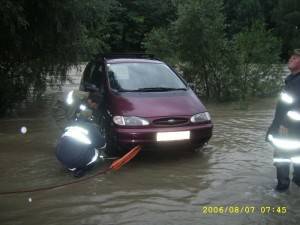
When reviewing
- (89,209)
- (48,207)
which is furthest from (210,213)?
(48,207)

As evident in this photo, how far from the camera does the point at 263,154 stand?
28.9 ft

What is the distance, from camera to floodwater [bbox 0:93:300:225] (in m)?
5.79

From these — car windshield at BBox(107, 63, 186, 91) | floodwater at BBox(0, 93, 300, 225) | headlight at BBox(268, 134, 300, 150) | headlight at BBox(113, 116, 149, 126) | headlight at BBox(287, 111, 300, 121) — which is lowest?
floodwater at BBox(0, 93, 300, 225)

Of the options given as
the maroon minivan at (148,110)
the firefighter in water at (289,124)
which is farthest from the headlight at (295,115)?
the maroon minivan at (148,110)

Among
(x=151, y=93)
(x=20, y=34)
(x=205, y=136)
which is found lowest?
(x=205, y=136)

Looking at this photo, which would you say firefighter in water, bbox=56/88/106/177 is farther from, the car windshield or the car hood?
the car windshield

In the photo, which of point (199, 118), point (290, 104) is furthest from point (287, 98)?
point (199, 118)

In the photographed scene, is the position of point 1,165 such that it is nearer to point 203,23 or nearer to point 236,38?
point 203,23

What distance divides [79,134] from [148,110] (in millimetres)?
1247

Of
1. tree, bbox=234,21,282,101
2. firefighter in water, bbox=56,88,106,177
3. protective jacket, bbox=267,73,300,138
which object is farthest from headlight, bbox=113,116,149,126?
tree, bbox=234,21,282,101

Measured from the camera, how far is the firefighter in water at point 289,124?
620cm

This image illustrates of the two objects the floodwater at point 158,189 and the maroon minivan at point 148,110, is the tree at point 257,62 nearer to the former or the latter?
the floodwater at point 158,189

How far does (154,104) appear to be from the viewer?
8.21 metres

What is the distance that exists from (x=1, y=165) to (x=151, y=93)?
2767mm
